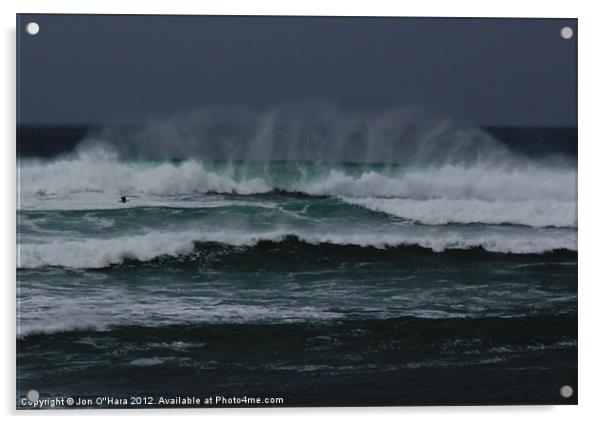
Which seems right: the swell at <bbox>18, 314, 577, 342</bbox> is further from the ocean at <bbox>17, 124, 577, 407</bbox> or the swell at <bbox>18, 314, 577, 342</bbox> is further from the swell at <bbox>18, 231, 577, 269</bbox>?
the swell at <bbox>18, 231, 577, 269</bbox>

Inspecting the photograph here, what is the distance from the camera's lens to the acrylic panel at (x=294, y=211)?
4.01m

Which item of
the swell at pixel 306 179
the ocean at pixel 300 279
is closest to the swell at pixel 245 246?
the ocean at pixel 300 279

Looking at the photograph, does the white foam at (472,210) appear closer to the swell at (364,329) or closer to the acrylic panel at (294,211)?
the acrylic panel at (294,211)

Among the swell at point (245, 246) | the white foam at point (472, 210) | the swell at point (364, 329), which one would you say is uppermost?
the white foam at point (472, 210)

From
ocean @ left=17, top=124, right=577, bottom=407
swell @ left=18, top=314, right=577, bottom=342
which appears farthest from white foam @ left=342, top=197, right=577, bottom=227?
swell @ left=18, top=314, right=577, bottom=342

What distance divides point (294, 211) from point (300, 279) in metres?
0.32

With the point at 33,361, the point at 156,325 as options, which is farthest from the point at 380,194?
the point at 33,361

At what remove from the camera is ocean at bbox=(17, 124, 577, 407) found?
4008mm

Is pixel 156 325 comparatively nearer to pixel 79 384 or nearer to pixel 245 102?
pixel 79 384

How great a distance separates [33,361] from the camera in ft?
13.0

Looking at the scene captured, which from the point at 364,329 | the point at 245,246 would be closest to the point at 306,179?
the point at 245,246

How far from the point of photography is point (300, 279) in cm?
411

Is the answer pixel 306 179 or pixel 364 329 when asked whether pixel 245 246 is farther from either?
pixel 364 329

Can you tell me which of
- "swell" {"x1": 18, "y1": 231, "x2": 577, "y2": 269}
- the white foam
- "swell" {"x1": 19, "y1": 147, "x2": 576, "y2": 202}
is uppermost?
"swell" {"x1": 19, "y1": 147, "x2": 576, "y2": 202}
